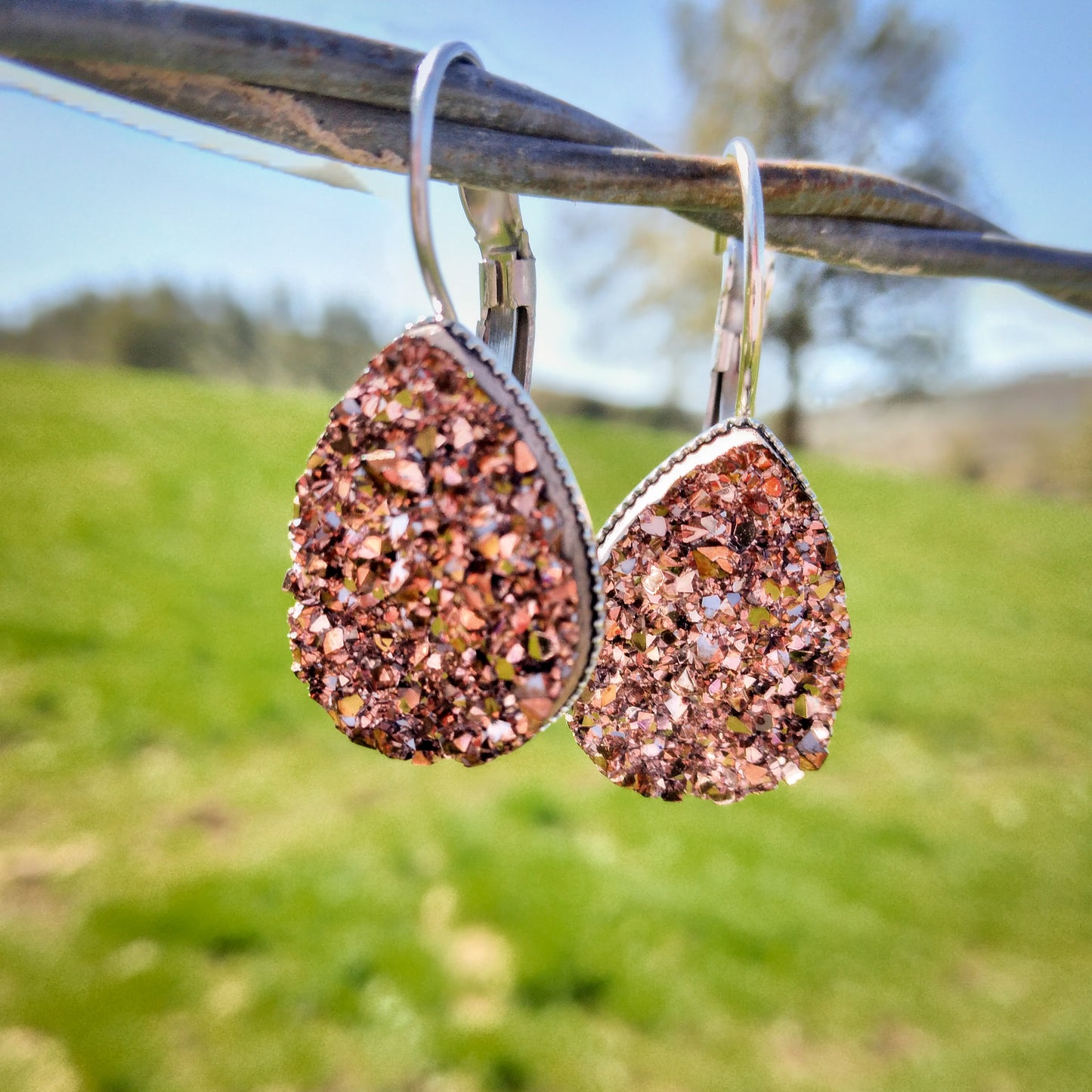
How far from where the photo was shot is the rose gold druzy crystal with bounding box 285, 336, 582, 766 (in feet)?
2.24

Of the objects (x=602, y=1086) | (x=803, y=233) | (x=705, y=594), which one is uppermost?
(x=803, y=233)

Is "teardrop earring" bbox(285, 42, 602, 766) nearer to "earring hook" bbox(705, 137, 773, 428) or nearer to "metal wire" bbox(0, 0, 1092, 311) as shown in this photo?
"metal wire" bbox(0, 0, 1092, 311)

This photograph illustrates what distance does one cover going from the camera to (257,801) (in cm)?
420

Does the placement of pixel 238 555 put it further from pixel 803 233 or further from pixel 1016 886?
pixel 803 233

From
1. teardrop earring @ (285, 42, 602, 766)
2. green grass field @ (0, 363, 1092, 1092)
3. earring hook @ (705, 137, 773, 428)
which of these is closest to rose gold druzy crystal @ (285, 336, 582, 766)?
teardrop earring @ (285, 42, 602, 766)

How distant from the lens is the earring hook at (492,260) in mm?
636

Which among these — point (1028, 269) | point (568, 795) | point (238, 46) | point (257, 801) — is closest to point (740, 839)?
point (568, 795)

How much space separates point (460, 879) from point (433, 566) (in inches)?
129

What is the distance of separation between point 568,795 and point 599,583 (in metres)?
3.91

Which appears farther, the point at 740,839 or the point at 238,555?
the point at 238,555

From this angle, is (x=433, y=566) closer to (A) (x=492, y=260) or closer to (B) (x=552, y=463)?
(B) (x=552, y=463)

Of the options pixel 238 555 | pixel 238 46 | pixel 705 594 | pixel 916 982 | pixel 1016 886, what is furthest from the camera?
pixel 238 555

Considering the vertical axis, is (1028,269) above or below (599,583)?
above

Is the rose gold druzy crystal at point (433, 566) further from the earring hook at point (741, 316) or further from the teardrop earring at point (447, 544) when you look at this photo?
the earring hook at point (741, 316)
